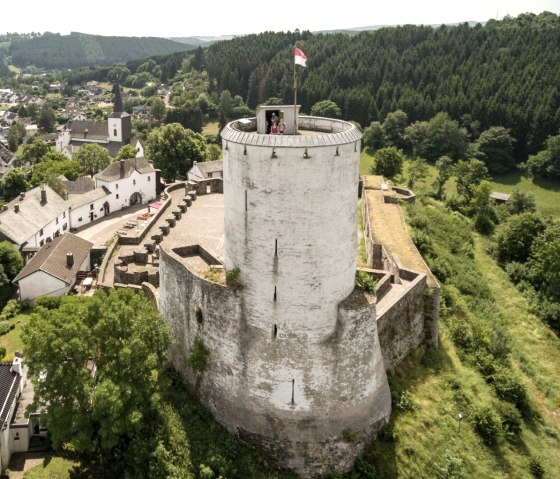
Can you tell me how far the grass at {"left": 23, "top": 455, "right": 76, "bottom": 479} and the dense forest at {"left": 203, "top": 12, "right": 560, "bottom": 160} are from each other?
82.2 m

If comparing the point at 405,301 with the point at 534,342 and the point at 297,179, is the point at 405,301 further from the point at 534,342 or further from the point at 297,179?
the point at 534,342

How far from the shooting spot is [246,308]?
19828 mm

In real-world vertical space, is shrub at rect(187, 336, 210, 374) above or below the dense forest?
Result: below

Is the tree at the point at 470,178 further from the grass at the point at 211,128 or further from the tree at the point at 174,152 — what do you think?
the grass at the point at 211,128

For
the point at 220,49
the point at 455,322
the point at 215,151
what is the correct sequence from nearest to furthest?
the point at 455,322
the point at 215,151
the point at 220,49

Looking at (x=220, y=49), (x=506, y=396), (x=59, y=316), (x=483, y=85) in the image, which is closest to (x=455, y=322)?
(x=506, y=396)

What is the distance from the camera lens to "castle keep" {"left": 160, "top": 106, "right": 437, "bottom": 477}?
58.6ft

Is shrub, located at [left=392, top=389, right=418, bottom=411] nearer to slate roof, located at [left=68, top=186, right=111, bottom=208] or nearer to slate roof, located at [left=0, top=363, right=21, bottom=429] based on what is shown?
slate roof, located at [left=0, top=363, right=21, bottom=429]

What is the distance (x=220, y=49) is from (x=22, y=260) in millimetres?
125282

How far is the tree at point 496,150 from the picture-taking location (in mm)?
80812

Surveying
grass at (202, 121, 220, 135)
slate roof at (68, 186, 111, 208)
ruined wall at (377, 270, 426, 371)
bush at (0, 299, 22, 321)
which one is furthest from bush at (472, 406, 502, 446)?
grass at (202, 121, 220, 135)

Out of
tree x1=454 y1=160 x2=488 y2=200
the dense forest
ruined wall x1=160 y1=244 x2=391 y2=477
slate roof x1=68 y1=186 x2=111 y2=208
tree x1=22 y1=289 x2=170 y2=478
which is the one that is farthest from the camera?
the dense forest

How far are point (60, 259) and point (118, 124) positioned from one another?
6539 centimetres

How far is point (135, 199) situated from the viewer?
68.8 metres
